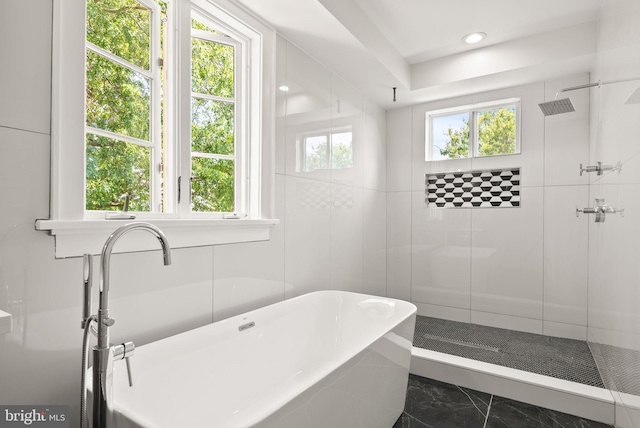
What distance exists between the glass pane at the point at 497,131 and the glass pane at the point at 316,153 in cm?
167

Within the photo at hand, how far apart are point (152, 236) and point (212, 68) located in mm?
1154

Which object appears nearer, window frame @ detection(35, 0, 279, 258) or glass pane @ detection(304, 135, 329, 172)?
window frame @ detection(35, 0, 279, 258)

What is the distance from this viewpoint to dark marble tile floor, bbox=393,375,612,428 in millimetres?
1998

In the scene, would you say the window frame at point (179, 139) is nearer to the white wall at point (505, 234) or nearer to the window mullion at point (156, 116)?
the window mullion at point (156, 116)

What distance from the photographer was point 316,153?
2.75 metres

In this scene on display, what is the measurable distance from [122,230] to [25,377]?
73 cm

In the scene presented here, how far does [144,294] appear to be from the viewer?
1581mm

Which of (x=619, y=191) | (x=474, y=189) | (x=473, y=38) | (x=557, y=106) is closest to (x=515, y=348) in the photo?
(x=474, y=189)

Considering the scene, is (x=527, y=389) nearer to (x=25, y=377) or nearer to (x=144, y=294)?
(x=144, y=294)

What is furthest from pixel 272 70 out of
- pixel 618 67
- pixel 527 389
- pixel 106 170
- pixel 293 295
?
pixel 527 389

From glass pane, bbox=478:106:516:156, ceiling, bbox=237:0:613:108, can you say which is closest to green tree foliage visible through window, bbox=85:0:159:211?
ceiling, bbox=237:0:613:108

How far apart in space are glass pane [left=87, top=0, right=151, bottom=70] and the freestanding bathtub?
4.52 ft

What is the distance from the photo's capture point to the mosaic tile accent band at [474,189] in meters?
3.29

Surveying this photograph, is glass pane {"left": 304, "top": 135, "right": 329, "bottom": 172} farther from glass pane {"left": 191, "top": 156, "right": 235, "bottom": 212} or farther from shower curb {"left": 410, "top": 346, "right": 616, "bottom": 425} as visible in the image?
shower curb {"left": 410, "top": 346, "right": 616, "bottom": 425}
